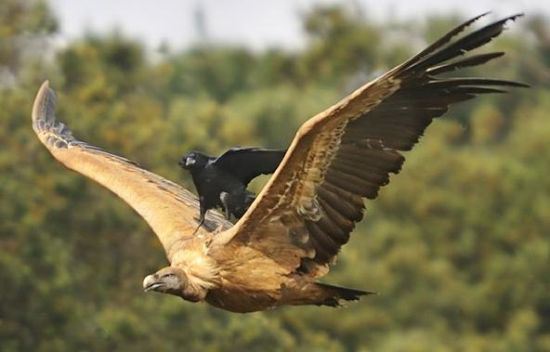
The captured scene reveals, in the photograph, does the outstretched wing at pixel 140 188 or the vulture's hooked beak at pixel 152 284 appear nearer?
the vulture's hooked beak at pixel 152 284

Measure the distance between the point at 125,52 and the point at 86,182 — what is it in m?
14.1

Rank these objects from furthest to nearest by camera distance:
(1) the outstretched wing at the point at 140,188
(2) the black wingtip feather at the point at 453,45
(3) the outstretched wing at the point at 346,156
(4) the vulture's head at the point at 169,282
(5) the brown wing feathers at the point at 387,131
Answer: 1. (1) the outstretched wing at the point at 140,188
2. (4) the vulture's head at the point at 169,282
3. (3) the outstretched wing at the point at 346,156
4. (5) the brown wing feathers at the point at 387,131
5. (2) the black wingtip feather at the point at 453,45

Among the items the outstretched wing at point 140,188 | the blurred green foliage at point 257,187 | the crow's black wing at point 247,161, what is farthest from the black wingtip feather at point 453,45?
the blurred green foliage at point 257,187

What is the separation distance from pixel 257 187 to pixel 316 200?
13086 mm

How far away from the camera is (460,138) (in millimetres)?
48938

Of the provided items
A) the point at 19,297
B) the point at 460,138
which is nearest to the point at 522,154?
the point at 460,138

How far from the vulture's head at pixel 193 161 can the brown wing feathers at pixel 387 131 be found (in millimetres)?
963

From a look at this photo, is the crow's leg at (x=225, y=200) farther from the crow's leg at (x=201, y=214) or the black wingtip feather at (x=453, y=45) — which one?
the black wingtip feather at (x=453, y=45)

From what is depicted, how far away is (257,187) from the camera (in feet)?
79.8

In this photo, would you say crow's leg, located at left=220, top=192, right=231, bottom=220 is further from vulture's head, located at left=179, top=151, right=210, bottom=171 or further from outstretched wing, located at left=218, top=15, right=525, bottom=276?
outstretched wing, located at left=218, top=15, right=525, bottom=276

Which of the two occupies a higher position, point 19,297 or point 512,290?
point 19,297

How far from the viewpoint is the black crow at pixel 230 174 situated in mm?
12047

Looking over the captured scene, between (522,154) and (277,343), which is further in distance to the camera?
(522,154)

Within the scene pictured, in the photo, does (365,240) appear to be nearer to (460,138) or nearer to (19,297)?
(460,138)
